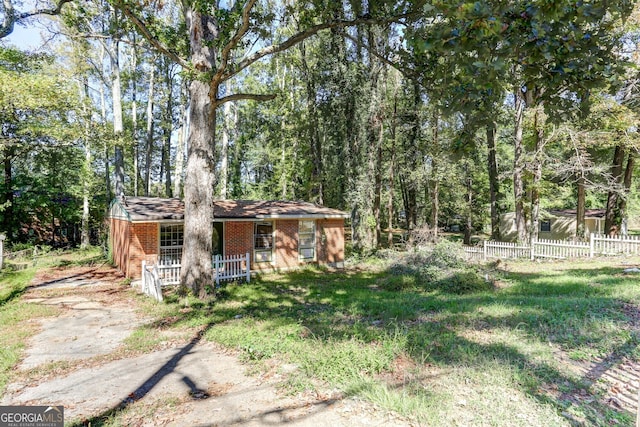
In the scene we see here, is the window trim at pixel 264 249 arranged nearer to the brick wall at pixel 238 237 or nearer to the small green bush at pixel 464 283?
the brick wall at pixel 238 237

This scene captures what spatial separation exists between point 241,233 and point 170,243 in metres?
2.60

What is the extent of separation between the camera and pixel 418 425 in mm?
3045

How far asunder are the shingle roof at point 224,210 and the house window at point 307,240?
0.68m

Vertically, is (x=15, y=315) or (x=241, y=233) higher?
(x=241, y=233)

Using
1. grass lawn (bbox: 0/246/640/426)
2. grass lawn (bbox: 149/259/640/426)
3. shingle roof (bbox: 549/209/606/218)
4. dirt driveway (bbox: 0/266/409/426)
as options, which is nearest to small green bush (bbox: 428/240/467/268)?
grass lawn (bbox: 0/246/640/426)

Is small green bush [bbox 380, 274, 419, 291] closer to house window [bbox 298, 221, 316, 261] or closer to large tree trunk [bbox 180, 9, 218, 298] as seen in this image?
house window [bbox 298, 221, 316, 261]

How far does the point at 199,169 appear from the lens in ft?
28.8

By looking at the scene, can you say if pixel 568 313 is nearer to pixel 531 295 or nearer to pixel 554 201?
pixel 531 295

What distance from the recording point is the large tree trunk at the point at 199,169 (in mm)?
8656

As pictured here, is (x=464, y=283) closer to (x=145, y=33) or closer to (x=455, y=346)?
(x=455, y=346)

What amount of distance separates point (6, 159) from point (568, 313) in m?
23.5

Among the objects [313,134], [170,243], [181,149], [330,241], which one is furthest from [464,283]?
[181,149]

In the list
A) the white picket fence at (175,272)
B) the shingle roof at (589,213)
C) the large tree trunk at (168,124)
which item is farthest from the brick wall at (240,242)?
the shingle roof at (589,213)

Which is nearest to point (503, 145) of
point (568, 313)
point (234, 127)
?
point (234, 127)
